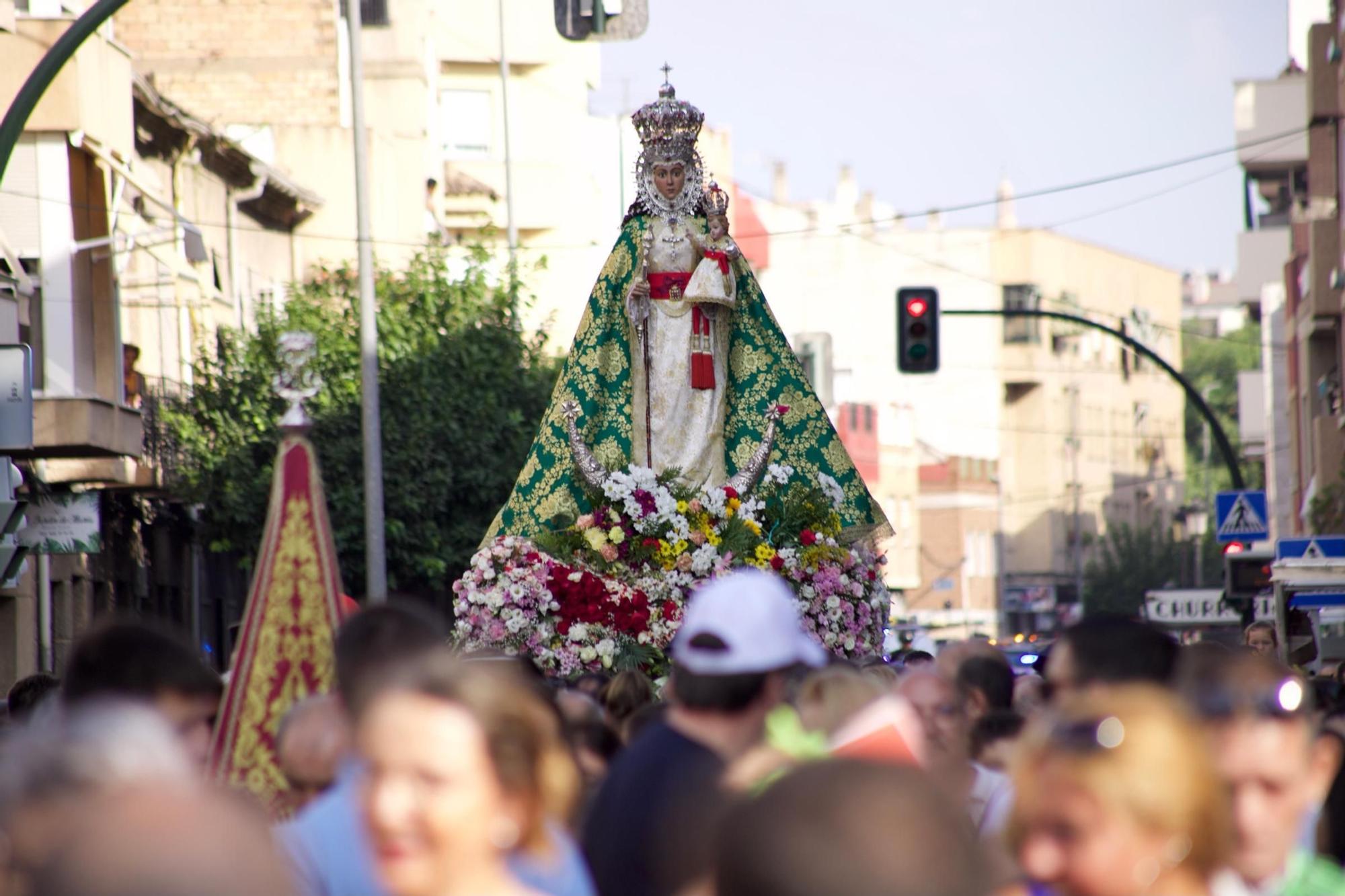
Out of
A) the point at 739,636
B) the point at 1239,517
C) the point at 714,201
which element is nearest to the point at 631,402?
the point at 714,201

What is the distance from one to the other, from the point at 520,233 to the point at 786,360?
35829 mm

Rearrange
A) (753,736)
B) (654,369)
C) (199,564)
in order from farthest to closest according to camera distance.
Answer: (199,564), (654,369), (753,736)

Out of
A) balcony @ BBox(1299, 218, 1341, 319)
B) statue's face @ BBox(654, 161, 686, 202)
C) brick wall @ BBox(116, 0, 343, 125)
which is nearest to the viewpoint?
statue's face @ BBox(654, 161, 686, 202)

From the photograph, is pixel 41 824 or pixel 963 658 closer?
pixel 41 824

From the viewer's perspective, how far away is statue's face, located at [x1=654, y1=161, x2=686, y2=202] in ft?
38.0

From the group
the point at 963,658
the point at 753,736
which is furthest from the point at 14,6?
the point at 753,736

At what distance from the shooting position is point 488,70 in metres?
47.6

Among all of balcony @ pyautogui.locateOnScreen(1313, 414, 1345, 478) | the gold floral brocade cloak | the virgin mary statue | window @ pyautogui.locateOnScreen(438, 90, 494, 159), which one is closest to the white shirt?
the virgin mary statue

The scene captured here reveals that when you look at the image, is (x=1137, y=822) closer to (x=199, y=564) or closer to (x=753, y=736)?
(x=753, y=736)

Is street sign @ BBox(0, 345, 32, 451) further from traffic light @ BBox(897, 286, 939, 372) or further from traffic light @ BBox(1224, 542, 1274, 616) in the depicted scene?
traffic light @ BBox(1224, 542, 1274, 616)

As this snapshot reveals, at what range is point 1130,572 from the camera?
71688mm

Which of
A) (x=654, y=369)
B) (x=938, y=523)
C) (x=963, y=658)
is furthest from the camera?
(x=938, y=523)

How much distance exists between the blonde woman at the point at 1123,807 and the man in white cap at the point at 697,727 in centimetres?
113

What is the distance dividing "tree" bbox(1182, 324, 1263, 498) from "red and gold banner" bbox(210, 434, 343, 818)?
82154mm
